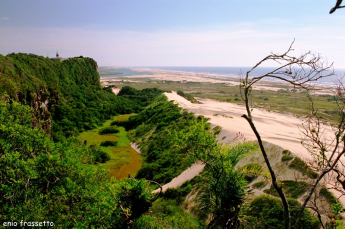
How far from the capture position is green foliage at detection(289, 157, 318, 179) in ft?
52.4

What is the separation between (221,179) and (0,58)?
38214 millimetres

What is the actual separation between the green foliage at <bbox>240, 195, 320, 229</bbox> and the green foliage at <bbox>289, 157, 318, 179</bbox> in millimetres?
3309

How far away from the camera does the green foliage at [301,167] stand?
52.4 feet

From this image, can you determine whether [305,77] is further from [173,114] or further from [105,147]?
[173,114]

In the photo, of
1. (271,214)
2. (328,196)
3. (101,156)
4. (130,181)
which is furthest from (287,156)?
(101,156)

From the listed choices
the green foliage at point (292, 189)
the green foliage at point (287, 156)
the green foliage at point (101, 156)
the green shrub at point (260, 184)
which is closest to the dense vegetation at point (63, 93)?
the green foliage at point (101, 156)

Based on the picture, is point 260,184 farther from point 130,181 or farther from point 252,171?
point 130,181

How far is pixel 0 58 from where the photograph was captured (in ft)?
111

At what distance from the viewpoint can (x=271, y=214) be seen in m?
13.7

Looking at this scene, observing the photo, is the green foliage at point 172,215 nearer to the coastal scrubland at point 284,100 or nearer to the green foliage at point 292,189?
the green foliage at point 292,189

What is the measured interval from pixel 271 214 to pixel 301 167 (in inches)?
206

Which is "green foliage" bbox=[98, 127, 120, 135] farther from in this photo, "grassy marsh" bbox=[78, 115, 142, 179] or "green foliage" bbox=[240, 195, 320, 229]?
"green foliage" bbox=[240, 195, 320, 229]

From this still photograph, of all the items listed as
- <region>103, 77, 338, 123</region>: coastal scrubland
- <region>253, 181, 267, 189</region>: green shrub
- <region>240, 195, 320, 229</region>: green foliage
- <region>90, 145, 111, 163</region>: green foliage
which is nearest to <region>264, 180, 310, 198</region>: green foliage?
<region>253, 181, 267, 189</region>: green shrub

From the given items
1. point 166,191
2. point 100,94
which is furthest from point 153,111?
point 166,191
